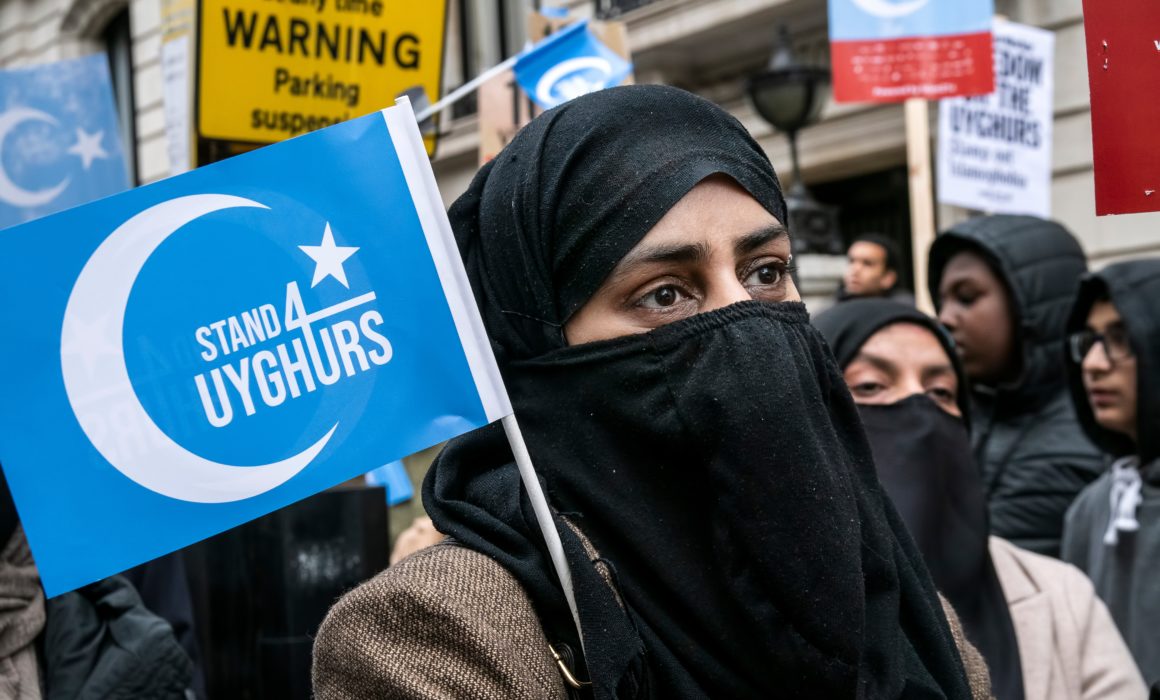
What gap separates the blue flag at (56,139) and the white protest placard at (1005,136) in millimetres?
3964

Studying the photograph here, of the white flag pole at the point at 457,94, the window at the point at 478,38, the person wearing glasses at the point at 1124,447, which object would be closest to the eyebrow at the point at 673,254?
the person wearing glasses at the point at 1124,447

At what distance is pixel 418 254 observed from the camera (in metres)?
1.78

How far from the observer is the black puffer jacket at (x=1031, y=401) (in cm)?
413

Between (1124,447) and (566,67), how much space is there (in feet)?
7.95

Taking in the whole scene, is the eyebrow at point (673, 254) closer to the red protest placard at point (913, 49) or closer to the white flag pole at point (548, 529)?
the white flag pole at point (548, 529)

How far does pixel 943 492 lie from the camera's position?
3.11 meters

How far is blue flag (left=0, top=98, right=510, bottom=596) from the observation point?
5.46ft

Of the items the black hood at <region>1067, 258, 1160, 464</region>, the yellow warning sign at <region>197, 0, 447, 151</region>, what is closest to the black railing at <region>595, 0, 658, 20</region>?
the yellow warning sign at <region>197, 0, 447, 151</region>

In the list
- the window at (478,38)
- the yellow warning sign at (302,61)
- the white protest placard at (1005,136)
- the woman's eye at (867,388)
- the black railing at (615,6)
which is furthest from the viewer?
the window at (478,38)

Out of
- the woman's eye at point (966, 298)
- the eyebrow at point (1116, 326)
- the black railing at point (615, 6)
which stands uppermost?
the black railing at point (615, 6)

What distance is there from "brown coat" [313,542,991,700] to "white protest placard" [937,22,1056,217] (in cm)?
555

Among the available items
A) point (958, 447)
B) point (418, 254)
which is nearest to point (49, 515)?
point (418, 254)

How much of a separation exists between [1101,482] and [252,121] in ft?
10.0

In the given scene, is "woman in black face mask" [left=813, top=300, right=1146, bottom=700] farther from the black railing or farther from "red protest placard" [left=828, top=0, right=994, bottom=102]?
the black railing
